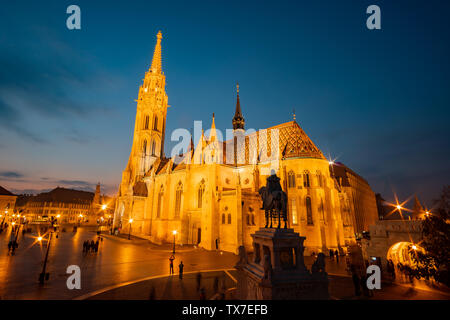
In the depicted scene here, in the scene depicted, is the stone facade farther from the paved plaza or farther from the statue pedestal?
the statue pedestal

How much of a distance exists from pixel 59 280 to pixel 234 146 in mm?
32899

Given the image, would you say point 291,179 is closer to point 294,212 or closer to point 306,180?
point 306,180

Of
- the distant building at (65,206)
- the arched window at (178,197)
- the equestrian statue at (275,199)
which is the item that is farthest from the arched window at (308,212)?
the distant building at (65,206)

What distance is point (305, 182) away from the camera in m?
29.1

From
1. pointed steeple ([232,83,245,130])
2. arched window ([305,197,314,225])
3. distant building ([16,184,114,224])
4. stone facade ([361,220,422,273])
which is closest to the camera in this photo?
stone facade ([361,220,422,273])

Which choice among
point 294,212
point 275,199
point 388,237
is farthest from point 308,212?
point 275,199

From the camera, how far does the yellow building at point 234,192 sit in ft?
91.6

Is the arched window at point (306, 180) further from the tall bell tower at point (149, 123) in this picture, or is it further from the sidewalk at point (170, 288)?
the tall bell tower at point (149, 123)

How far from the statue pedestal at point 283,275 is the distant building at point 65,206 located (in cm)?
7850

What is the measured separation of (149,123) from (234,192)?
35503mm

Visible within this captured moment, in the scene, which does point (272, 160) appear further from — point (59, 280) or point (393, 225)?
point (59, 280)

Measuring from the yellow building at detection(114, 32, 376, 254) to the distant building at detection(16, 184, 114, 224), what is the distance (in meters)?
33.3

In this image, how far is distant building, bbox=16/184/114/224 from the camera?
73.4 m

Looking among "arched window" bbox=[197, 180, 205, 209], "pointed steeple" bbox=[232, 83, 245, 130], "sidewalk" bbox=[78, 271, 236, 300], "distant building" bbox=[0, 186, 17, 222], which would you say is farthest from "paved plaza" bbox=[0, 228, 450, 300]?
"distant building" bbox=[0, 186, 17, 222]
